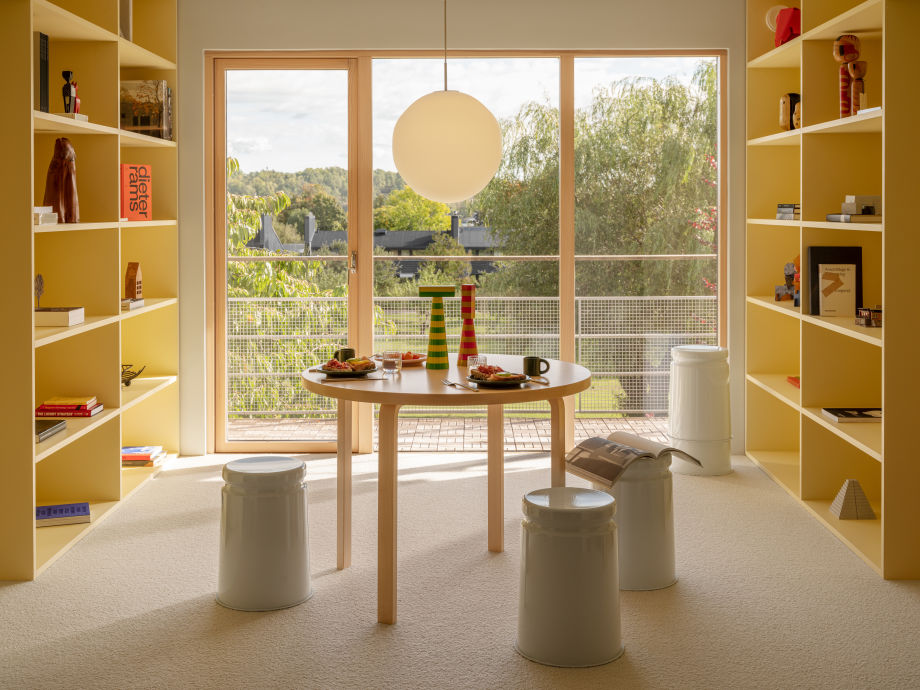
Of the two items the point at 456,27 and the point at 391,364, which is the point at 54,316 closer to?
the point at 391,364

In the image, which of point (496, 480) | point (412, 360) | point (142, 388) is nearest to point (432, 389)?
point (412, 360)

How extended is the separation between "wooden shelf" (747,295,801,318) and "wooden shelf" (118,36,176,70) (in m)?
3.24

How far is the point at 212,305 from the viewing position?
5570 millimetres

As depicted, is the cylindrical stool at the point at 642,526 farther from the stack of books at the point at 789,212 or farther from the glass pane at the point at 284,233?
the glass pane at the point at 284,233

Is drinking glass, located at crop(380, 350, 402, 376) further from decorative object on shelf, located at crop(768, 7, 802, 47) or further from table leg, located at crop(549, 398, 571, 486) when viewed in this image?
decorative object on shelf, located at crop(768, 7, 802, 47)

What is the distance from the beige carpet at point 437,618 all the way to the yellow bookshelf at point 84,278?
324 mm

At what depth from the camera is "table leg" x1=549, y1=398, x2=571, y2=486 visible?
3602 millimetres

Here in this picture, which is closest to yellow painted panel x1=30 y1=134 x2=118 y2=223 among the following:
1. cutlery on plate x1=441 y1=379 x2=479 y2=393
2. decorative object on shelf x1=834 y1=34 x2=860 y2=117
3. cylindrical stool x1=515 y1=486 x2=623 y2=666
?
cutlery on plate x1=441 y1=379 x2=479 y2=393

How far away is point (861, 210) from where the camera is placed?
400cm

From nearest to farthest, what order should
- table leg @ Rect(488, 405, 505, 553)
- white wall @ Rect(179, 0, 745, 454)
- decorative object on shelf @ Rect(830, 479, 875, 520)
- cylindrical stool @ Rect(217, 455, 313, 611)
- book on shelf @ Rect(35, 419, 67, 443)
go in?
cylindrical stool @ Rect(217, 455, 313, 611) < book on shelf @ Rect(35, 419, 67, 443) < table leg @ Rect(488, 405, 505, 553) < decorative object on shelf @ Rect(830, 479, 875, 520) < white wall @ Rect(179, 0, 745, 454)

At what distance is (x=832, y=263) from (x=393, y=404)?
218 centimetres

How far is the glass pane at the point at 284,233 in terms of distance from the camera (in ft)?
18.2

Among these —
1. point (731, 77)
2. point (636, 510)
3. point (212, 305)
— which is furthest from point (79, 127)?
point (731, 77)

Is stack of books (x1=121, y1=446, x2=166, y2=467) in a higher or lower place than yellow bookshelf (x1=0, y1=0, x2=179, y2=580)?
lower
